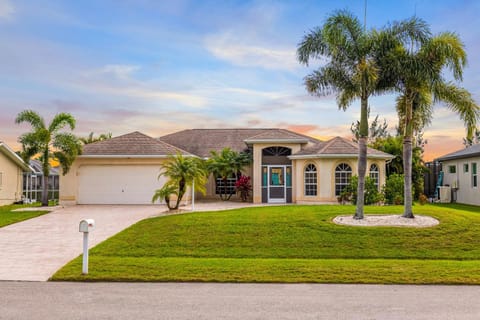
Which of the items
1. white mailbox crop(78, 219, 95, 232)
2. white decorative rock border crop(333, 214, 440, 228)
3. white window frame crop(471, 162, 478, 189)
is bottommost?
white decorative rock border crop(333, 214, 440, 228)

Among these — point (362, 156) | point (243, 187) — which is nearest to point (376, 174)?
point (243, 187)

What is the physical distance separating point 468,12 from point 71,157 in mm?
19151

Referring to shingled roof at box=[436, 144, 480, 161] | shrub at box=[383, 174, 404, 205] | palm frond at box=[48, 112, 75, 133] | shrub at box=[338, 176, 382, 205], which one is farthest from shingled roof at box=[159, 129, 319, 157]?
shingled roof at box=[436, 144, 480, 161]

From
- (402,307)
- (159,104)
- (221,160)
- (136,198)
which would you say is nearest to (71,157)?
(136,198)

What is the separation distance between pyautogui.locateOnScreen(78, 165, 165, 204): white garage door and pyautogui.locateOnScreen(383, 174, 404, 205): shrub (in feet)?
38.4

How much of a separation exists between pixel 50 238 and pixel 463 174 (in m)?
23.5

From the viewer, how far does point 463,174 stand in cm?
2541

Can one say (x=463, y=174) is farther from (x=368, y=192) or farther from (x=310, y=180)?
(x=310, y=180)

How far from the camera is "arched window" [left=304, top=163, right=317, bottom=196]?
2173 centimetres

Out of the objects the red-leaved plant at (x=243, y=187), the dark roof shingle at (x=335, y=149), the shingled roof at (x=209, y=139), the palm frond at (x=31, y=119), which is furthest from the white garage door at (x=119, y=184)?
the dark roof shingle at (x=335, y=149)

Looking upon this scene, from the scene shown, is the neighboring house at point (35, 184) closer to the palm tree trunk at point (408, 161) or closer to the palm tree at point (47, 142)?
the palm tree at point (47, 142)

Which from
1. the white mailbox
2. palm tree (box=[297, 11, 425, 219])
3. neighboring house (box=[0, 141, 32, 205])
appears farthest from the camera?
neighboring house (box=[0, 141, 32, 205])

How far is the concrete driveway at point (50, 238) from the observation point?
359 inches

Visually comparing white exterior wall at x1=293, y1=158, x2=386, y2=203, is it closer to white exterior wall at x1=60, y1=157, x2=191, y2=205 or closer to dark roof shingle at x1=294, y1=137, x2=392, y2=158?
dark roof shingle at x1=294, y1=137, x2=392, y2=158
